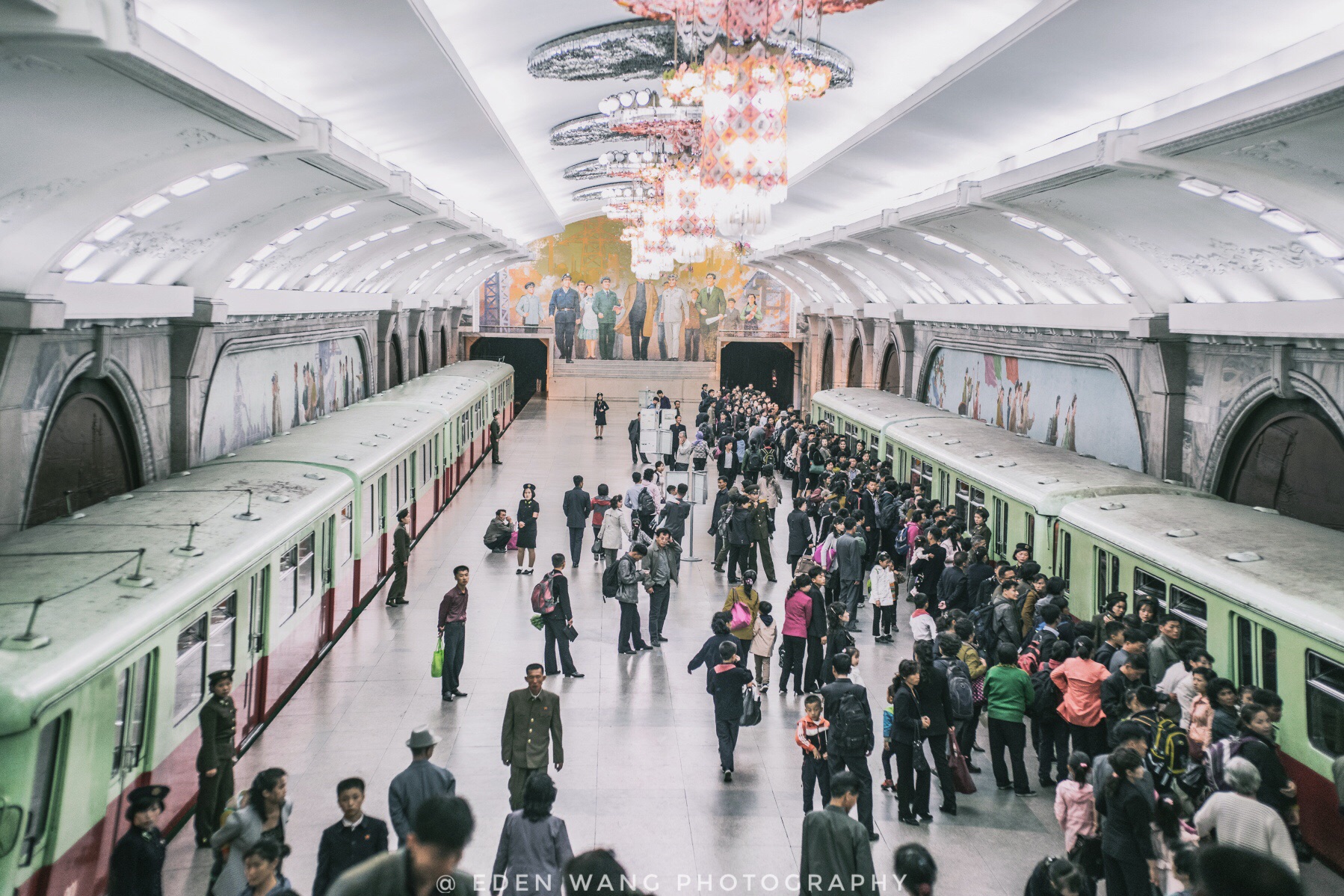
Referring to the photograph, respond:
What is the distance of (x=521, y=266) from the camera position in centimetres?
4512

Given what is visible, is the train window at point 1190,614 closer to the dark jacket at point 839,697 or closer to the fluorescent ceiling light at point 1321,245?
the dark jacket at point 839,697

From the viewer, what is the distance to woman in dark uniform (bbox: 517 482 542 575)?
14.9 meters

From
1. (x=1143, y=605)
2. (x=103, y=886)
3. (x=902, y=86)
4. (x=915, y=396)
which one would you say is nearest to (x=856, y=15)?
(x=902, y=86)

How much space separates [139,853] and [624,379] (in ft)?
130

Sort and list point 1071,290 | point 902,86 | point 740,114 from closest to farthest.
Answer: point 740,114
point 902,86
point 1071,290

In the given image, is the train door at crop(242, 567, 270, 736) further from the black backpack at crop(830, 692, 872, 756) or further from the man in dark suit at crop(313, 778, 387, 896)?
the black backpack at crop(830, 692, 872, 756)

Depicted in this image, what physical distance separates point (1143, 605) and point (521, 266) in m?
38.0

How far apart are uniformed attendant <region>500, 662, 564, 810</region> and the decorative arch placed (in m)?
28.4

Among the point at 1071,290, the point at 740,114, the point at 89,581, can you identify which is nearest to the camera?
the point at 89,581

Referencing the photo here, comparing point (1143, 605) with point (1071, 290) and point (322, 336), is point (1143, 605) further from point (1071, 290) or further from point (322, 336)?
point (322, 336)

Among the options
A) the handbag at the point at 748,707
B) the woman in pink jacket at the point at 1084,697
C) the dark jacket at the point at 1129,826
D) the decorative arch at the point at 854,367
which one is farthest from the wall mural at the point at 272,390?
the decorative arch at the point at 854,367

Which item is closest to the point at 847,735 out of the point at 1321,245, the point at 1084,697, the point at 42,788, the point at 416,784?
the point at 1084,697

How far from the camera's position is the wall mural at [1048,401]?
1584 cm

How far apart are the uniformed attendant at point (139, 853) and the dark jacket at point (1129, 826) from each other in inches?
196
